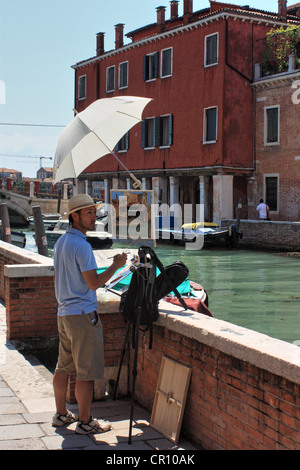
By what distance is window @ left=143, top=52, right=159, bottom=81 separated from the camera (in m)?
29.1

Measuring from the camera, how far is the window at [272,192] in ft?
84.6

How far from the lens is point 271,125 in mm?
25969

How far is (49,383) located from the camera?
5203 millimetres

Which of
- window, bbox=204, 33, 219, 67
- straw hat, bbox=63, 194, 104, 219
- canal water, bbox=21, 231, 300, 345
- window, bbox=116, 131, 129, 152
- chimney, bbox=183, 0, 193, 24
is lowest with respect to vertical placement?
canal water, bbox=21, 231, 300, 345

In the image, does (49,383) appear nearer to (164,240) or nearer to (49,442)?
(49,442)

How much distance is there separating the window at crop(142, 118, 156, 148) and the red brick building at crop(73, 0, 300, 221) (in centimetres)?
5

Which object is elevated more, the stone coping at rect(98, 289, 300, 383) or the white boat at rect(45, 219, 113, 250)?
the stone coping at rect(98, 289, 300, 383)

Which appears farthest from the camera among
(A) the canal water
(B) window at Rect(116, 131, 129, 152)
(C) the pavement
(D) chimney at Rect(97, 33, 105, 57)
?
(D) chimney at Rect(97, 33, 105, 57)

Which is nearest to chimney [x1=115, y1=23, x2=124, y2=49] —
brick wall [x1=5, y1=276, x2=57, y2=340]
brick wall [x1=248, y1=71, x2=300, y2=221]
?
brick wall [x1=248, y1=71, x2=300, y2=221]

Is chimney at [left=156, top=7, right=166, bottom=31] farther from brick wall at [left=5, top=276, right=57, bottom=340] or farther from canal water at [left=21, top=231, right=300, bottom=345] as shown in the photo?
brick wall at [left=5, top=276, right=57, bottom=340]

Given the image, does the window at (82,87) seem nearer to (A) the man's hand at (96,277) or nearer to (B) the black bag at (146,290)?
(B) the black bag at (146,290)

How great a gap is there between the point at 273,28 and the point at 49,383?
79.4ft

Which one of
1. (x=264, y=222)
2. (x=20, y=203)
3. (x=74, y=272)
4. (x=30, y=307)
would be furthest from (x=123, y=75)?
(x=74, y=272)
